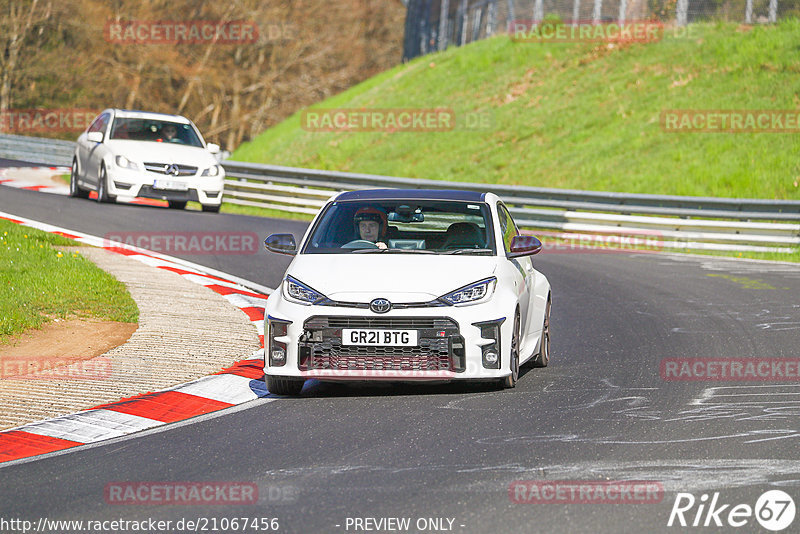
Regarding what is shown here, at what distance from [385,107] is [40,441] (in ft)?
104

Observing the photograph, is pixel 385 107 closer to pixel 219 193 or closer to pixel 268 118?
pixel 219 193

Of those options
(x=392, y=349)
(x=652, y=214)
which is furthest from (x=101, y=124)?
(x=392, y=349)

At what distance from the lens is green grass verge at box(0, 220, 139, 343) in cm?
1108

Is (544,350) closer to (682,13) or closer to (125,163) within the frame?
(125,163)

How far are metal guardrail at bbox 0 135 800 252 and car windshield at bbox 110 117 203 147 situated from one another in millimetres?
2798

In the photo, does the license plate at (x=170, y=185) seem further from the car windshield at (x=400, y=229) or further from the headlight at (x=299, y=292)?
the headlight at (x=299, y=292)

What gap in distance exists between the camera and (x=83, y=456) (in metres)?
6.64

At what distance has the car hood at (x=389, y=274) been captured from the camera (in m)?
8.13

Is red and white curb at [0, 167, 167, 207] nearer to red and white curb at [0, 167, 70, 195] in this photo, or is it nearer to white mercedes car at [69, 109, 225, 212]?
red and white curb at [0, 167, 70, 195]

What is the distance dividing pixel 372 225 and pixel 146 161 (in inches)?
529

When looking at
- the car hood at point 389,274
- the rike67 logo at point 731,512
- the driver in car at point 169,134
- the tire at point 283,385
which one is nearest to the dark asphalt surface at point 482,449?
the rike67 logo at point 731,512

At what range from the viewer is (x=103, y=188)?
72.9 ft

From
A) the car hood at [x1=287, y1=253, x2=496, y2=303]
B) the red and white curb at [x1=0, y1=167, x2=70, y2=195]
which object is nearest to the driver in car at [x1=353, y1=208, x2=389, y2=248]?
the car hood at [x1=287, y1=253, x2=496, y2=303]

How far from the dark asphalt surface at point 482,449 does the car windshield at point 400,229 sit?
1.04 metres
